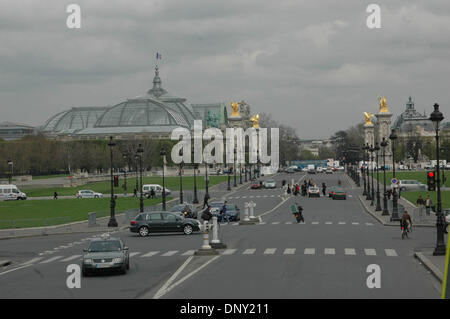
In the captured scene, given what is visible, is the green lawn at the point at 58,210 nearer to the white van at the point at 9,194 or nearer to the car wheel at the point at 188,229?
the white van at the point at 9,194

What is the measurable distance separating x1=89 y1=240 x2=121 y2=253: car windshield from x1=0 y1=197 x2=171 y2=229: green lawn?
90.4 feet

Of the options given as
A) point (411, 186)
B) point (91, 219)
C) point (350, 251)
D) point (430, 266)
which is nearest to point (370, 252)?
point (350, 251)

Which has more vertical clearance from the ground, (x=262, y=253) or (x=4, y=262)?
(x=262, y=253)

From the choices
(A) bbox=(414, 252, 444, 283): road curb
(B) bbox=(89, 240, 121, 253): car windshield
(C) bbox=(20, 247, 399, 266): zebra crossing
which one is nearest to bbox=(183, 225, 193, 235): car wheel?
(C) bbox=(20, 247, 399, 266): zebra crossing

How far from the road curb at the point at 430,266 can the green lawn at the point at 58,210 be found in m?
31.2

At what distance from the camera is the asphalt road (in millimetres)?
22203

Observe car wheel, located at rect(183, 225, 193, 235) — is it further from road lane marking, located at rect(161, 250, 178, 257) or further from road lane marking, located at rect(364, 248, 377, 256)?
road lane marking, located at rect(364, 248, 377, 256)

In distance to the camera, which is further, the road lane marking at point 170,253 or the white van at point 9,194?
the white van at point 9,194

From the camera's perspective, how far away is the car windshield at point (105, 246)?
→ 27.9 meters

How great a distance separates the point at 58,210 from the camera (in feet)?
233

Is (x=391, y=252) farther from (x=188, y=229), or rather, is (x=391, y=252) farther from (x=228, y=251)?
(x=188, y=229)

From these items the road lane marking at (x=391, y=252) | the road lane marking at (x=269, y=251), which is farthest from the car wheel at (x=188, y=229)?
the road lane marking at (x=391, y=252)

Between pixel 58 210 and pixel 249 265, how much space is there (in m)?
45.5
